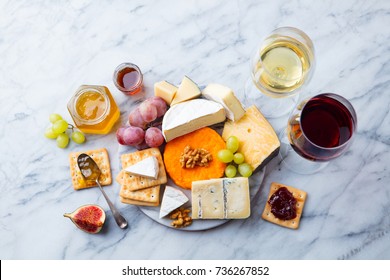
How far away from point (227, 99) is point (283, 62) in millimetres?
238

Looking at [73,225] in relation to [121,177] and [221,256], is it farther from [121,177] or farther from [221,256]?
[221,256]

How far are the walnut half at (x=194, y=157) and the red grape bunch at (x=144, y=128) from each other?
10cm

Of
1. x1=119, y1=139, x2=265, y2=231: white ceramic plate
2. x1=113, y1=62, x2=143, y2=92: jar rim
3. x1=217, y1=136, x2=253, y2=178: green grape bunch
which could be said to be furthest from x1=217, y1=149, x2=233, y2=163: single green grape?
x1=113, y1=62, x2=143, y2=92: jar rim

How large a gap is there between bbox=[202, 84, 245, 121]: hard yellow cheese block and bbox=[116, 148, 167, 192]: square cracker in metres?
0.29

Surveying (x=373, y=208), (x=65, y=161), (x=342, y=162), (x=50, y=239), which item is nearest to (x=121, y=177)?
(x=65, y=161)

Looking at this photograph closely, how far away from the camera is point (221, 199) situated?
1.63 metres

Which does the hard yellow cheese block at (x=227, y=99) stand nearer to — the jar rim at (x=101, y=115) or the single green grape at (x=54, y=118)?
the jar rim at (x=101, y=115)

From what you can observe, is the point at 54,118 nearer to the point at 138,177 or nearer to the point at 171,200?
the point at 138,177

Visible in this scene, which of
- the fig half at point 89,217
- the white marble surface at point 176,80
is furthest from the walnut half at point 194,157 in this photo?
the fig half at point 89,217

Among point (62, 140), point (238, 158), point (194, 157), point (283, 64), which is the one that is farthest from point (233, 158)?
point (62, 140)

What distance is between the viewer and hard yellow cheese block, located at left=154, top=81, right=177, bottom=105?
65.5 inches

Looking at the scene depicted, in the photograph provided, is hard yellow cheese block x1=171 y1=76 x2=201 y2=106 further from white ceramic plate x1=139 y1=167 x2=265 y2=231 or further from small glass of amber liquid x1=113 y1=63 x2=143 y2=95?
white ceramic plate x1=139 y1=167 x2=265 y2=231

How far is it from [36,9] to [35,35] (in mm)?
117

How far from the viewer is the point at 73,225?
1760mm
